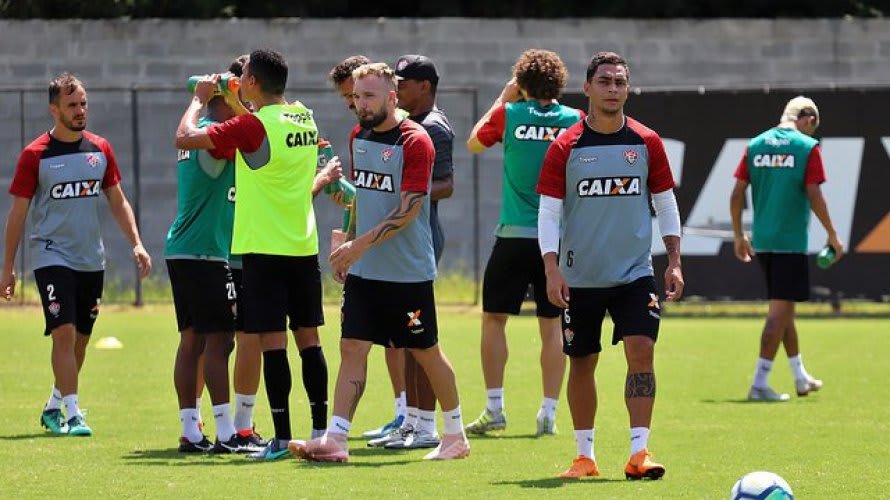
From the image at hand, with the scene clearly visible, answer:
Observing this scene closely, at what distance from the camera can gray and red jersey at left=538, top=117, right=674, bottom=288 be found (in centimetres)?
906

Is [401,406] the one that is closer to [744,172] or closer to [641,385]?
[641,385]

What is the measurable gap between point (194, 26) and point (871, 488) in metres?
16.8

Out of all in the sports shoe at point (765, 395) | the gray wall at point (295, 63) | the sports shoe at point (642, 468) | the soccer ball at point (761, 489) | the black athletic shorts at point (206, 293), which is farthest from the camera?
the gray wall at point (295, 63)

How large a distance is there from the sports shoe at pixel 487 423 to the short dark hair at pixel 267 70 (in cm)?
287

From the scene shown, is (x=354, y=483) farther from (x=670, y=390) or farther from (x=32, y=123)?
(x=32, y=123)

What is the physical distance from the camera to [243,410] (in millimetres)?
10219

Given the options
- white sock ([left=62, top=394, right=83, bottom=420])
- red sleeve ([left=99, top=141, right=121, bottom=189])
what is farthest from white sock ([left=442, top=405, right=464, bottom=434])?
red sleeve ([left=99, top=141, right=121, bottom=189])

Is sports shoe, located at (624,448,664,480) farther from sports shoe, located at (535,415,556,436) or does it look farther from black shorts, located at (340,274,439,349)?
sports shoe, located at (535,415,556,436)

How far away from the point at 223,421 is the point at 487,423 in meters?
1.92

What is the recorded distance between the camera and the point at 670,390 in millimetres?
14141

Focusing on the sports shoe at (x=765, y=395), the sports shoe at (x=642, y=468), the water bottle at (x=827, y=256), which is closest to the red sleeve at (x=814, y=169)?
the water bottle at (x=827, y=256)


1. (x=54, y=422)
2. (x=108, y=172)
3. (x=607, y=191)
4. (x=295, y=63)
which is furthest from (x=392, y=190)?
(x=295, y=63)

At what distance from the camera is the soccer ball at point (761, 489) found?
741 centimetres

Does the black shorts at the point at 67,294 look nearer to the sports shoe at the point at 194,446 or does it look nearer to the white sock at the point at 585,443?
the sports shoe at the point at 194,446
